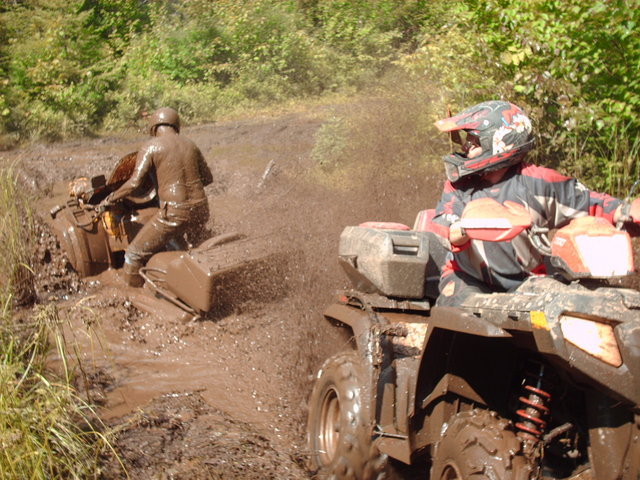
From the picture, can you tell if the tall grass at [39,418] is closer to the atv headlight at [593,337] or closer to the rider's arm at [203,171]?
the atv headlight at [593,337]

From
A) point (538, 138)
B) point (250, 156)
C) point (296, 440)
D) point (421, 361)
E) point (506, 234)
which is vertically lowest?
point (250, 156)

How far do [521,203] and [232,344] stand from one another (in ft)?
11.1

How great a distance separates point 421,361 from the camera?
2.88 metres

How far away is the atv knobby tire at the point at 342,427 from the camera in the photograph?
335 centimetres

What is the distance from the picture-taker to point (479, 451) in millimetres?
2520

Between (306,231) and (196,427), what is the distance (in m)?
3.38

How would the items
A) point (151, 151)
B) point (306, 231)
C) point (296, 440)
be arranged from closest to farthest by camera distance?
point (296, 440) → point (151, 151) → point (306, 231)

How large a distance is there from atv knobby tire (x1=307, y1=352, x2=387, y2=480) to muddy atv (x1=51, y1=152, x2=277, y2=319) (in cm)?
210

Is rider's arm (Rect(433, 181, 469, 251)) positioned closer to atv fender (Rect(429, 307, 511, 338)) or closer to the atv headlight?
atv fender (Rect(429, 307, 511, 338))

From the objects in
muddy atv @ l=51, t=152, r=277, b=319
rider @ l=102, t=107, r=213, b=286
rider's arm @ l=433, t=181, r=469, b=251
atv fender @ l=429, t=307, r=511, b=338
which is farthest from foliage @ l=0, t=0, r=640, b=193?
atv fender @ l=429, t=307, r=511, b=338

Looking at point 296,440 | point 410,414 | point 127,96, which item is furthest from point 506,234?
point 127,96

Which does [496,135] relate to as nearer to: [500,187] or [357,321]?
[500,187]

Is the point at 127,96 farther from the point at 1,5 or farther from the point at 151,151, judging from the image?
the point at 151,151

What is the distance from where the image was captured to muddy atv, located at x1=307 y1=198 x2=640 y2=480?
6.87 feet
